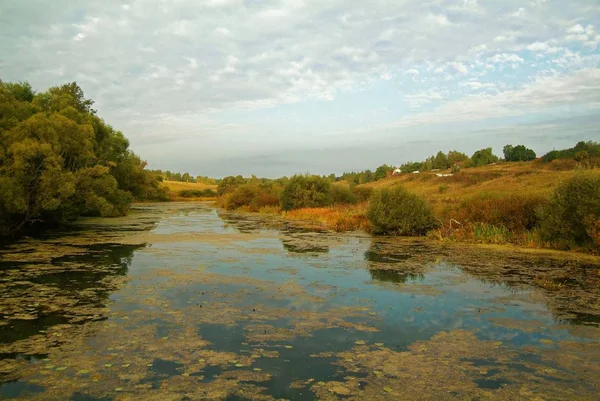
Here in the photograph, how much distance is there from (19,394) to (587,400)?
19.3 feet

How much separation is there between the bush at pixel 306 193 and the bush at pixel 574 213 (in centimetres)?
2109

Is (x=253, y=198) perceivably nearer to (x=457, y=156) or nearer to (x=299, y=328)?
(x=299, y=328)

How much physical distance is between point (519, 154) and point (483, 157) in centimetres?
618

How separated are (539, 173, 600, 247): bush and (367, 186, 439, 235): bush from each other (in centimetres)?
513

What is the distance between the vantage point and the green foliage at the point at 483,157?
6526cm

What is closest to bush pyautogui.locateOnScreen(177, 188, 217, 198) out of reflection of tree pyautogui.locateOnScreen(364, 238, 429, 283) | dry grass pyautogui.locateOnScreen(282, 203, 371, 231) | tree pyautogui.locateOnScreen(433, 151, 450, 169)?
tree pyautogui.locateOnScreen(433, 151, 450, 169)

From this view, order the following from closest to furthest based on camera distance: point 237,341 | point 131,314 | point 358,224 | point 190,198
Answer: point 237,341 → point 131,314 → point 358,224 → point 190,198

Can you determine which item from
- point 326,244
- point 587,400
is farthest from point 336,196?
point 587,400

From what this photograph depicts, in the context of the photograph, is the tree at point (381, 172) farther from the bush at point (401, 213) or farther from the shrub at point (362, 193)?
the bush at point (401, 213)

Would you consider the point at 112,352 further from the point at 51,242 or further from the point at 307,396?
the point at 51,242

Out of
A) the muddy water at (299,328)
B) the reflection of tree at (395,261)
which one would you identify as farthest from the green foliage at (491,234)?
the muddy water at (299,328)

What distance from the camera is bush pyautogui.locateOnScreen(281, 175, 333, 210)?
1362 inches

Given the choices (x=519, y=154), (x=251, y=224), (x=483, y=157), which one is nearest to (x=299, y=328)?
(x=251, y=224)

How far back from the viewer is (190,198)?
3423 inches
